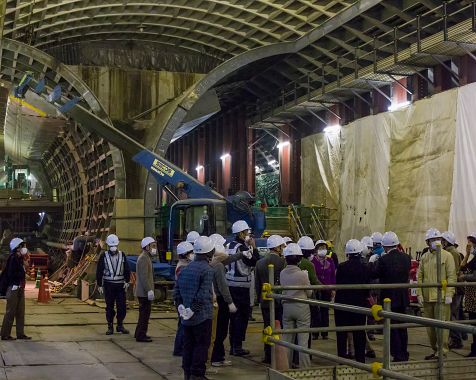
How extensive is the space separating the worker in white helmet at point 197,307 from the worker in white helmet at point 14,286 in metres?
4.66

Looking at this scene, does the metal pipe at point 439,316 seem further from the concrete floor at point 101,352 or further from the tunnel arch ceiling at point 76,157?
the tunnel arch ceiling at point 76,157

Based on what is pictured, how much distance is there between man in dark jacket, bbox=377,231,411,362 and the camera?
9.57m

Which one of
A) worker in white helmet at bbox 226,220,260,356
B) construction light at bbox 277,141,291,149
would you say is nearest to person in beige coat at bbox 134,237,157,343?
worker in white helmet at bbox 226,220,260,356

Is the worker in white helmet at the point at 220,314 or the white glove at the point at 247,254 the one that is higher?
the white glove at the point at 247,254

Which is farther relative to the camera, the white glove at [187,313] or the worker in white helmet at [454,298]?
the worker in white helmet at [454,298]

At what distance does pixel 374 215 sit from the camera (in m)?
20.7

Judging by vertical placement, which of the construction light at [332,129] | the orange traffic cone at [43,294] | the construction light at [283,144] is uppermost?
the construction light at [283,144]

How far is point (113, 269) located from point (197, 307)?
506 cm

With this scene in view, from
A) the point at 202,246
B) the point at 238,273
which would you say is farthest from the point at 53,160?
the point at 202,246

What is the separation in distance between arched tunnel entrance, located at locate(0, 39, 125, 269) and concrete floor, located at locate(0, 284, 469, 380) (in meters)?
8.55

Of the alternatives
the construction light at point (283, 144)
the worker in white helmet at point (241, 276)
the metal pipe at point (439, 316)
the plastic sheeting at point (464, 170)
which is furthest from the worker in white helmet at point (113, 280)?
the construction light at point (283, 144)

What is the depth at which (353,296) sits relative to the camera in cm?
927

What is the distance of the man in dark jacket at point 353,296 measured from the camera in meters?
9.16

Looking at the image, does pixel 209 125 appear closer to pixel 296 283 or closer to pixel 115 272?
pixel 115 272
